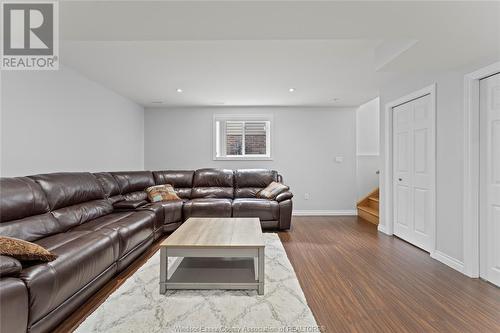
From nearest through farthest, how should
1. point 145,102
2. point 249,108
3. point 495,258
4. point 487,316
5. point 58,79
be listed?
point 487,316 → point 495,258 → point 58,79 → point 145,102 → point 249,108

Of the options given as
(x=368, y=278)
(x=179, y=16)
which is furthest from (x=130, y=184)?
(x=368, y=278)

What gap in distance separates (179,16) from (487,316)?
123 inches

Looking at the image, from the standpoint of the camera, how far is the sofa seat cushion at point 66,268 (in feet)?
4.91

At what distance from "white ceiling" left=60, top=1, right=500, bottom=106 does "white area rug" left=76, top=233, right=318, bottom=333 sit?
2107 millimetres

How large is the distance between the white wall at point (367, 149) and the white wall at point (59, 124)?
16.5ft

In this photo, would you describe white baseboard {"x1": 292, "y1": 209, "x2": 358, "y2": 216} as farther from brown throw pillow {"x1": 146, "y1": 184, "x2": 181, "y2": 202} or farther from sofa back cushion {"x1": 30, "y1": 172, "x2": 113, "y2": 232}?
sofa back cushion {"x1": 30, "y1": 172, "x2": 113, "y2": 232}

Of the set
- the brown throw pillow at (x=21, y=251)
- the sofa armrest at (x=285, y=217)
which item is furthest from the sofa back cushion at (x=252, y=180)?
the brown throw pillow at (x=21, y=251)

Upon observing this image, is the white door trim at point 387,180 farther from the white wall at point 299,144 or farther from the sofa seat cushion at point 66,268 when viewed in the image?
the sofa seat cushion at point 66,268

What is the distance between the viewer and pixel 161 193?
14.8 feet

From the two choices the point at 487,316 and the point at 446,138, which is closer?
the point at 487,316

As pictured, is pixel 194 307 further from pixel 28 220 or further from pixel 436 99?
pixel 436 99

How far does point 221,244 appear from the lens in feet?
7.20

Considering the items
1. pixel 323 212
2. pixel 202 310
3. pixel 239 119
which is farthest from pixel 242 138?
pixel 202 310

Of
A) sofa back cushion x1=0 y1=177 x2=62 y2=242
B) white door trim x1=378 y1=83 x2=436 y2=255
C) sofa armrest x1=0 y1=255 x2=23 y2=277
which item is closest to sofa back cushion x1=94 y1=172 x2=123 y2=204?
sofa back cushion x1=0 y1=177 x2=62 y2=242
